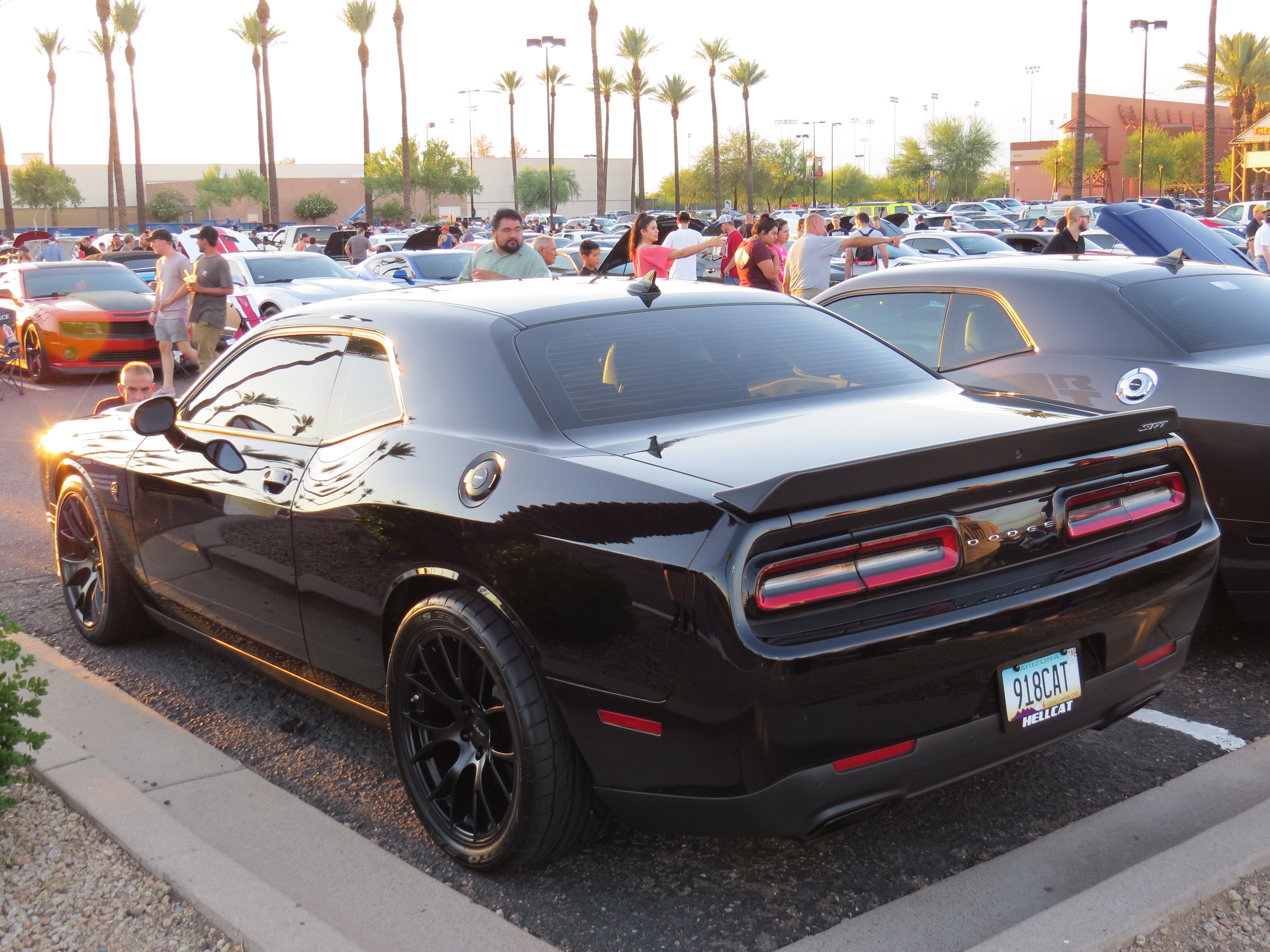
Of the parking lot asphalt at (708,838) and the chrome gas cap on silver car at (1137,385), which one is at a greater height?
the chrome gas cap on silver car at (1137,385)

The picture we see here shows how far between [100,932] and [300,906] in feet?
1.62

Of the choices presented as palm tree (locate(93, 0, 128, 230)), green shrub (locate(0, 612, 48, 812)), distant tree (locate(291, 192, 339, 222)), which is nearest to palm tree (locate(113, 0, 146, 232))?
palm tree (locate(93, 0, 128, 230))

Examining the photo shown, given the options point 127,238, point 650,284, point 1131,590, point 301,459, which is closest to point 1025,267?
point 650,284

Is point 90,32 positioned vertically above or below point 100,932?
above

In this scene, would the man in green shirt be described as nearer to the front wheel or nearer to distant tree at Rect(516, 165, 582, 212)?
the front wheel

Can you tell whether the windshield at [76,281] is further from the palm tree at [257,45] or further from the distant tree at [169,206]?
the distant tree at [169,206]

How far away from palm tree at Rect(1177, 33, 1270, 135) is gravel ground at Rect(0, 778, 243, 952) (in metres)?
72.3

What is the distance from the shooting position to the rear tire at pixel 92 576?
498 centimetres

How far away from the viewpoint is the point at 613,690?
2754mm

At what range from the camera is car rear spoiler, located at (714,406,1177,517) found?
259 centimetres

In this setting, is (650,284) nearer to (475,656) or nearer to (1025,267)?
(475,656)

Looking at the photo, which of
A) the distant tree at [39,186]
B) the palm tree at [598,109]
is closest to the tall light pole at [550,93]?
the palm tree at [598,109]

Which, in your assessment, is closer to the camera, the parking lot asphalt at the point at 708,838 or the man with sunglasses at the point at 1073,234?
the parking lot asphalt at the point at 708,838

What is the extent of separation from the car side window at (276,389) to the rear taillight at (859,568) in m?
1.85
